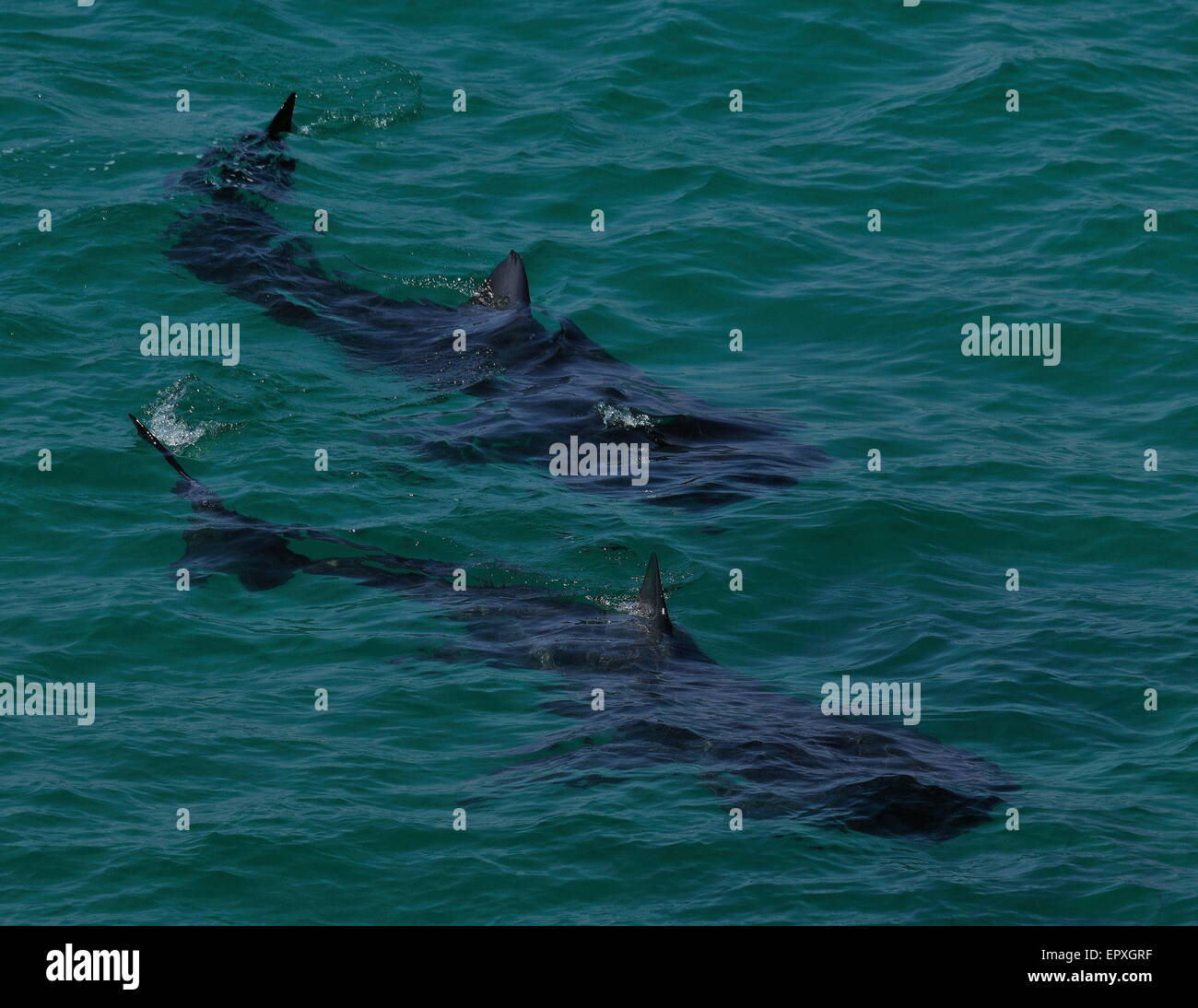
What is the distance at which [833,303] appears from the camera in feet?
69.8

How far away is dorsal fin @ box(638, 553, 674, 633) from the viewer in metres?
14.2

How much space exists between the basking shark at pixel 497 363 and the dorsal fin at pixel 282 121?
0.02m

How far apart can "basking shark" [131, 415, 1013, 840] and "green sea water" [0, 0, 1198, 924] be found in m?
0.22

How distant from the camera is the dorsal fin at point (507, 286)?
2044 cm

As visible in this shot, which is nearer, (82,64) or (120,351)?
(120,351)

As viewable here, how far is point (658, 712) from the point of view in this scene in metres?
13.8

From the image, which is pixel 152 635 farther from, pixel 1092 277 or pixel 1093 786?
pixel 1092 277

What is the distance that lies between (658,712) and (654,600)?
1.09 meters
